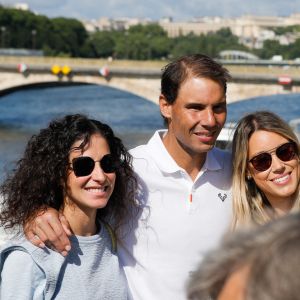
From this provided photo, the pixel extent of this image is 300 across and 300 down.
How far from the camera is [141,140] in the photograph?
82.4 ft

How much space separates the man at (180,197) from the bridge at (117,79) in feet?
88.2

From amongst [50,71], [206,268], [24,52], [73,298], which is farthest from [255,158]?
[24,52]

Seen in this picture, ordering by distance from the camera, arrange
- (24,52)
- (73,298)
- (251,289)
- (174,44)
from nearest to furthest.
Answer: 1. (251,289)
2. (73,298)
3. (24,52)
4. (174,44)

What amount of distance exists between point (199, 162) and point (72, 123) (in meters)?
0.55

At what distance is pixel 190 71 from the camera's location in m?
2.20

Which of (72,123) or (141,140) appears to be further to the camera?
(141,140)

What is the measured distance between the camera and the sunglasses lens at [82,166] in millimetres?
1866

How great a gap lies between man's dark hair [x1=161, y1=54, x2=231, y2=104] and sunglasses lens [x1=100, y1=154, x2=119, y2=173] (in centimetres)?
39

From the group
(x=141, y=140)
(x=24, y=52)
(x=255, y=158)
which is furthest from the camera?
(x=24, y=52)

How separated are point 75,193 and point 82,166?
7cm

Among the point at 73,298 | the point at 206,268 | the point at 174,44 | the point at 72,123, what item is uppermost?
the point at 206,268

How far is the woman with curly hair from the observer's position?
1.81 m

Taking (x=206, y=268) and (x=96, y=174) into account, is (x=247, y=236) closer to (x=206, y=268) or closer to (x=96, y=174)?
(x=206, y=268)

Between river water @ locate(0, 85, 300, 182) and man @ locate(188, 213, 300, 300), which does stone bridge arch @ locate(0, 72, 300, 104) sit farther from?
man @ locate(188, 213, 300, 300)
